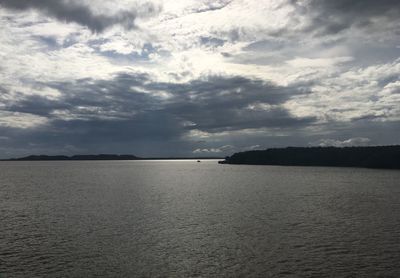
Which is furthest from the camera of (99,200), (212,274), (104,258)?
(99,200)

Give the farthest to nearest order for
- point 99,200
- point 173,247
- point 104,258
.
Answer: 1. point 99,200
2. point 173,247
3. point 104,258

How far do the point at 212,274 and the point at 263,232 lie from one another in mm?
18284

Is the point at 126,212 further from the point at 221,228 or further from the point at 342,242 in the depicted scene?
the point at 342,242

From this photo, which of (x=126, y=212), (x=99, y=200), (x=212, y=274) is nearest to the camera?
(x=212, y=274)

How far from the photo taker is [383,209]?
6856 cm

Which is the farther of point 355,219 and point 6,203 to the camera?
point 6,203

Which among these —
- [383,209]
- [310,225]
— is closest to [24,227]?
[310,225]

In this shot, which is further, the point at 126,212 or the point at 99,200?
the point at 99,200

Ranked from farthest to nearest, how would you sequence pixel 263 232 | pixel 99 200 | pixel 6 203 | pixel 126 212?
pixel 99 200 → pixel 6 203 → pixel 126 212 → pixel 263 232

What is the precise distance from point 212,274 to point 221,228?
20.1 metres

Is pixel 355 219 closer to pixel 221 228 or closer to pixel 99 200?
pixel 221 228

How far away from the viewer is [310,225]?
53625 mm

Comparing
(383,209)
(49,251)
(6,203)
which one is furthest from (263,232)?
(6,203)

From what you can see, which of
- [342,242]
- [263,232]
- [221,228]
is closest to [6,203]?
[221,228]
